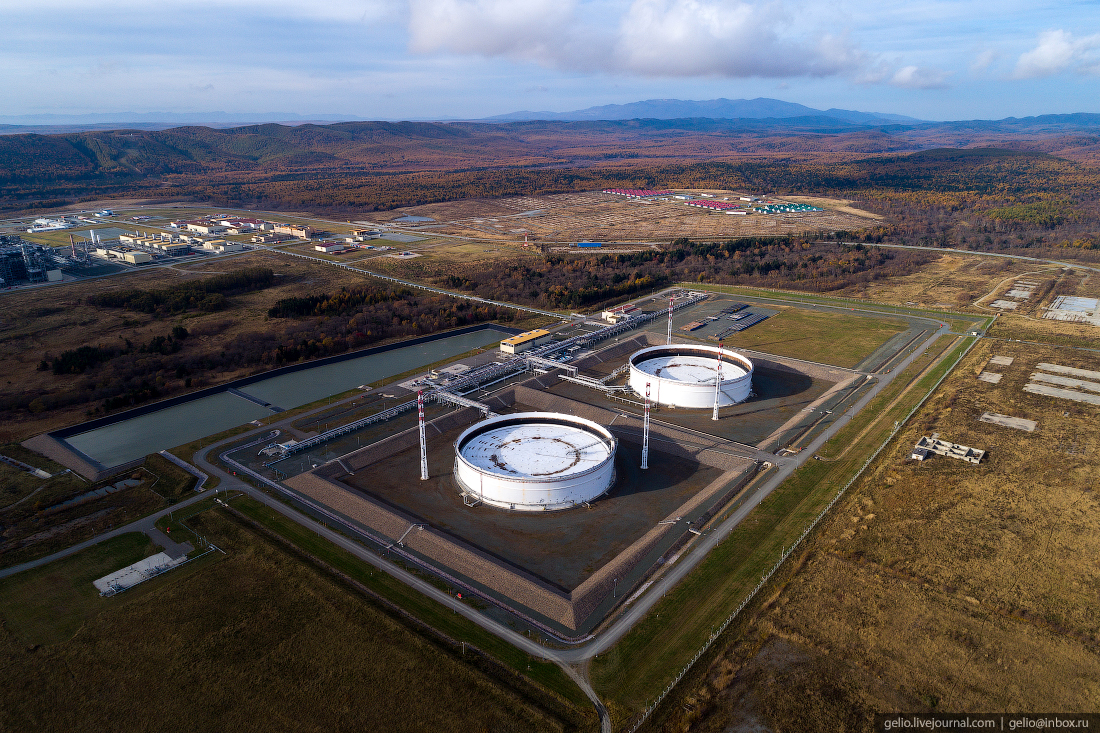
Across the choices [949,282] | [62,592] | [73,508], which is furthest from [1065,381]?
[73,508]

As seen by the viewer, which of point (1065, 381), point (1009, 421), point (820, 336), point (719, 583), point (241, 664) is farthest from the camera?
point (820, 336)

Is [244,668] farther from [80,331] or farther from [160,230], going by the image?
[160,230]

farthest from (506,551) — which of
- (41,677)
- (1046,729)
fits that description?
(1046,729)

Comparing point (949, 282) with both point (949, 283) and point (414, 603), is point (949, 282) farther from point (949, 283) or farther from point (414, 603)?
point (414, 603)

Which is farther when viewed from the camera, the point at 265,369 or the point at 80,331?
the point at 80,331

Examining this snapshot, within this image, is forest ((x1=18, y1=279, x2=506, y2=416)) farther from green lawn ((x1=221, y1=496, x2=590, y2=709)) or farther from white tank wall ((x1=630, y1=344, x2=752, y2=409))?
white tank wall ((x1=630, y1=344, x2=752, y2=409))

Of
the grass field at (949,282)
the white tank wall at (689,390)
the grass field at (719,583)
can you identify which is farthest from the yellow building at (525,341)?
the grass field at (949,282)
